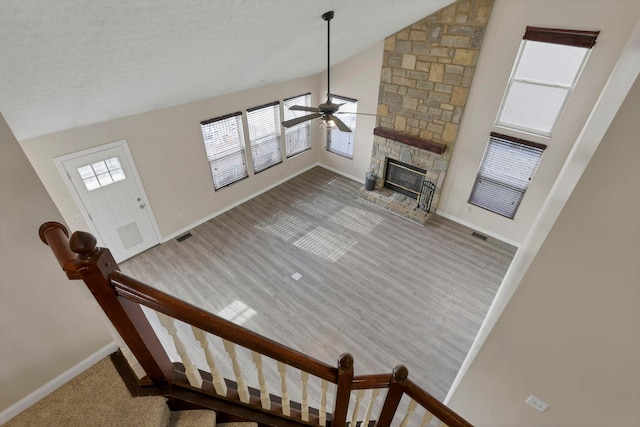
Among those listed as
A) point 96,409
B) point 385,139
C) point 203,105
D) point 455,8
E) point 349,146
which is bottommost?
point 349,146

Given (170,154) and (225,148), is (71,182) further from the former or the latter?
(225,148)

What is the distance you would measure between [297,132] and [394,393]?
254 inches

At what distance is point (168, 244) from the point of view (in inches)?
217

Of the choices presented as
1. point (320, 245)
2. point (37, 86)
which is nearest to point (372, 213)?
point (320, 245)

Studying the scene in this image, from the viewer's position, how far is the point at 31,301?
1354 mm

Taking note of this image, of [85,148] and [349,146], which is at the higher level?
[85,148]

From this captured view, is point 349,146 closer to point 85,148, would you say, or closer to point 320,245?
point 320,245

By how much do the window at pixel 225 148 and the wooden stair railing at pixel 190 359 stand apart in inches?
183

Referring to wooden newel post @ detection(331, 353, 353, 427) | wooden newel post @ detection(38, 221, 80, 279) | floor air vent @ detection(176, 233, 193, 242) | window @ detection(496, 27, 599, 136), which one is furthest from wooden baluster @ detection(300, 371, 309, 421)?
window @ detection(496, 27, 599, 136)

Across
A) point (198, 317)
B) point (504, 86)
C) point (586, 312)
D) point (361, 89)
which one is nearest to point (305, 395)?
point (198, 317)

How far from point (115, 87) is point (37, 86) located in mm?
715

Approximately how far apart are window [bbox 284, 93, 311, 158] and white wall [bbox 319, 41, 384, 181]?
2.04 ft

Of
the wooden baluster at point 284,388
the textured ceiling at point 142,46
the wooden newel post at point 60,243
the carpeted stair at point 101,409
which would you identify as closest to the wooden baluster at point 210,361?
the carpeted stair at point 101,409

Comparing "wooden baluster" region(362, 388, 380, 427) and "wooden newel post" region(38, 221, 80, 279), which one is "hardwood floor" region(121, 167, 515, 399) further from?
"wooden newel post" region(38, 221, 80, 279)
